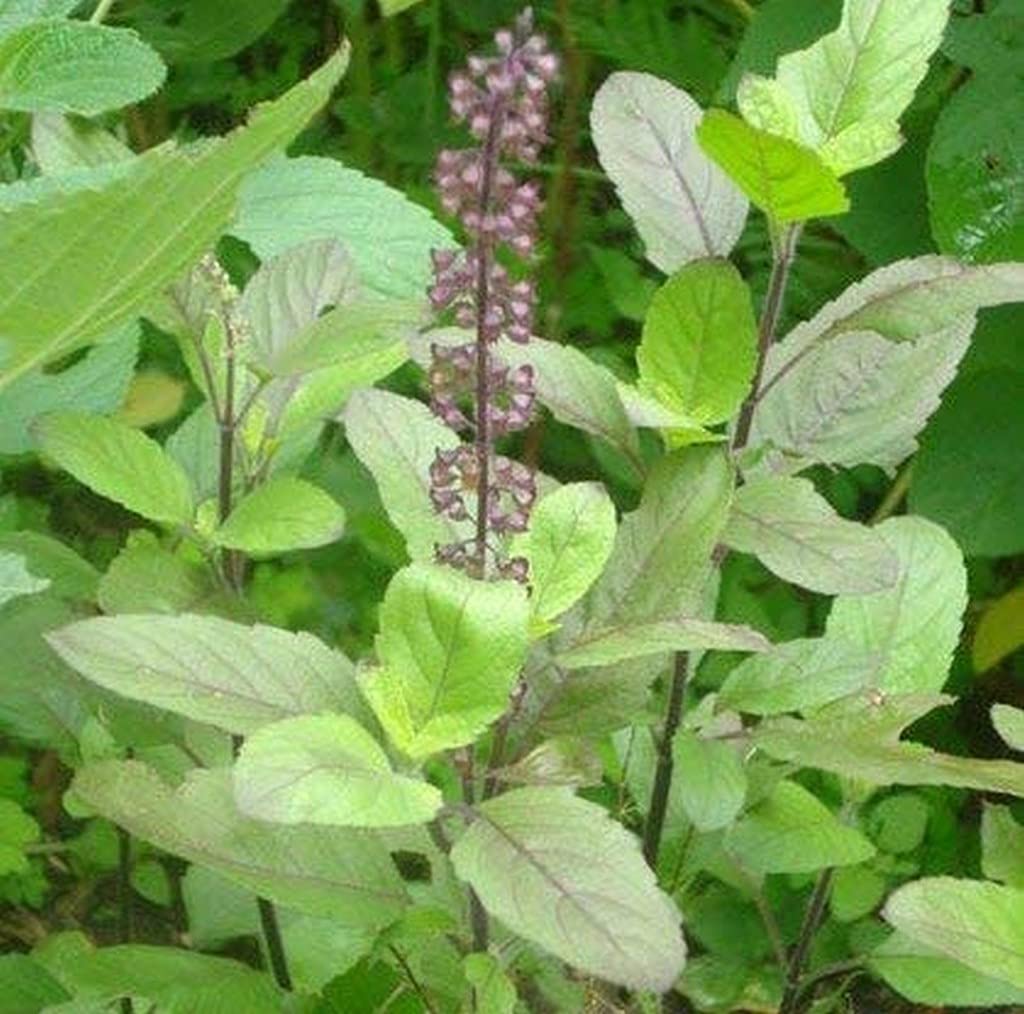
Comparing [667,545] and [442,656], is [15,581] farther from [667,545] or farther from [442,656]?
[667,545]

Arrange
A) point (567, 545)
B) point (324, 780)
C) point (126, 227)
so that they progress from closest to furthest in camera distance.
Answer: point (126, 227), point (324, 780), point (567, 545)

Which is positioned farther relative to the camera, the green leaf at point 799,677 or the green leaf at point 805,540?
the green leaf at point 799,677

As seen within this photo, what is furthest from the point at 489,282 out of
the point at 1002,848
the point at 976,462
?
the point at 976,462

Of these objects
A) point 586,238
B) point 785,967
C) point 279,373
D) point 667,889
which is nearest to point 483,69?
point 279,373

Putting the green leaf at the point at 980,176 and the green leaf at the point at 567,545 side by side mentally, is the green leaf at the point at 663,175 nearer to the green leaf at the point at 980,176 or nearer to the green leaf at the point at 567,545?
the green leaf at the point at 567,545

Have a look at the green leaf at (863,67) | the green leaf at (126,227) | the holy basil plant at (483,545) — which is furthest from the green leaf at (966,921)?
the green leaf at (126,227)

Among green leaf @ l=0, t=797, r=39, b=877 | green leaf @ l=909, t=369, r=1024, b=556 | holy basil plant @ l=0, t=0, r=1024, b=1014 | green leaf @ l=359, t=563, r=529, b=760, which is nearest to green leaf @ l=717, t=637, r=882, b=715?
holy basil plant @ l=0, t=0, r=1024, b=1014

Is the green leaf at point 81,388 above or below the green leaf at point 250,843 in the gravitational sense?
above
